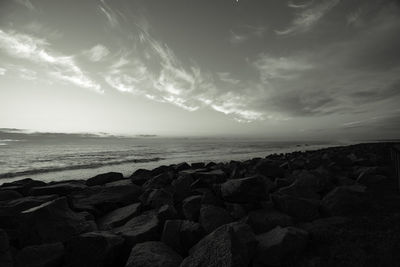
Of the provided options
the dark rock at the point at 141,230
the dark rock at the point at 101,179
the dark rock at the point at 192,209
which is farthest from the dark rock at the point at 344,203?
the dark rock at the point at 101,179

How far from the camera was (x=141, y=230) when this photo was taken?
3979 millimetres

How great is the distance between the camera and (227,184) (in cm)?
526

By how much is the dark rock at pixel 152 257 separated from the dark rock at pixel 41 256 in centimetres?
118

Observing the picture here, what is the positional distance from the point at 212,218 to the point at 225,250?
1.57m

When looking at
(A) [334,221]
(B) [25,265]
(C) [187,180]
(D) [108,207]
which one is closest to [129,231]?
(B) [25,265]

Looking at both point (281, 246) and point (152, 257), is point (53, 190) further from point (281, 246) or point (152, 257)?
point (281, 246)

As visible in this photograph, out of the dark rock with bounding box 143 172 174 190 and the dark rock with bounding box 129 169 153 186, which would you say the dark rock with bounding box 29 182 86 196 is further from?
the dark rock with bounding box 129 169 153 186

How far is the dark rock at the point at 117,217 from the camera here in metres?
4.75

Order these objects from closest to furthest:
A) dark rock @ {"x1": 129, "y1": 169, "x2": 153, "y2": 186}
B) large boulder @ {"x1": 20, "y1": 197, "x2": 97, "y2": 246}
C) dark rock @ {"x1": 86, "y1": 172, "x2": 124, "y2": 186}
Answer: large boulder @ {"x1": 20, "y1": 197, "x2": 97, "y2": 246}
dark rock @ {"x1": 86, "y1": 172, "x2": 124, "y2": 186}
dark rock @ {"x1": 129, "y1": 169, "x2": 153, "y2": 186}

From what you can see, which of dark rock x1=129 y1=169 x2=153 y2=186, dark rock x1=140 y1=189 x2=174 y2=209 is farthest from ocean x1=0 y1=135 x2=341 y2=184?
dark rock x1=140 y1=189 x2=174 y2=209

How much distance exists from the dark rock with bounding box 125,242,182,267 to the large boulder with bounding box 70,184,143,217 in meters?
2.73

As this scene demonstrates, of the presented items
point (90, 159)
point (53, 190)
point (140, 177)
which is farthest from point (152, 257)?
point (90, 159)

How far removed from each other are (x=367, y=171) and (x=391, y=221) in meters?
4.43

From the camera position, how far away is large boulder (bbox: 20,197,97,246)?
3.86 meters
